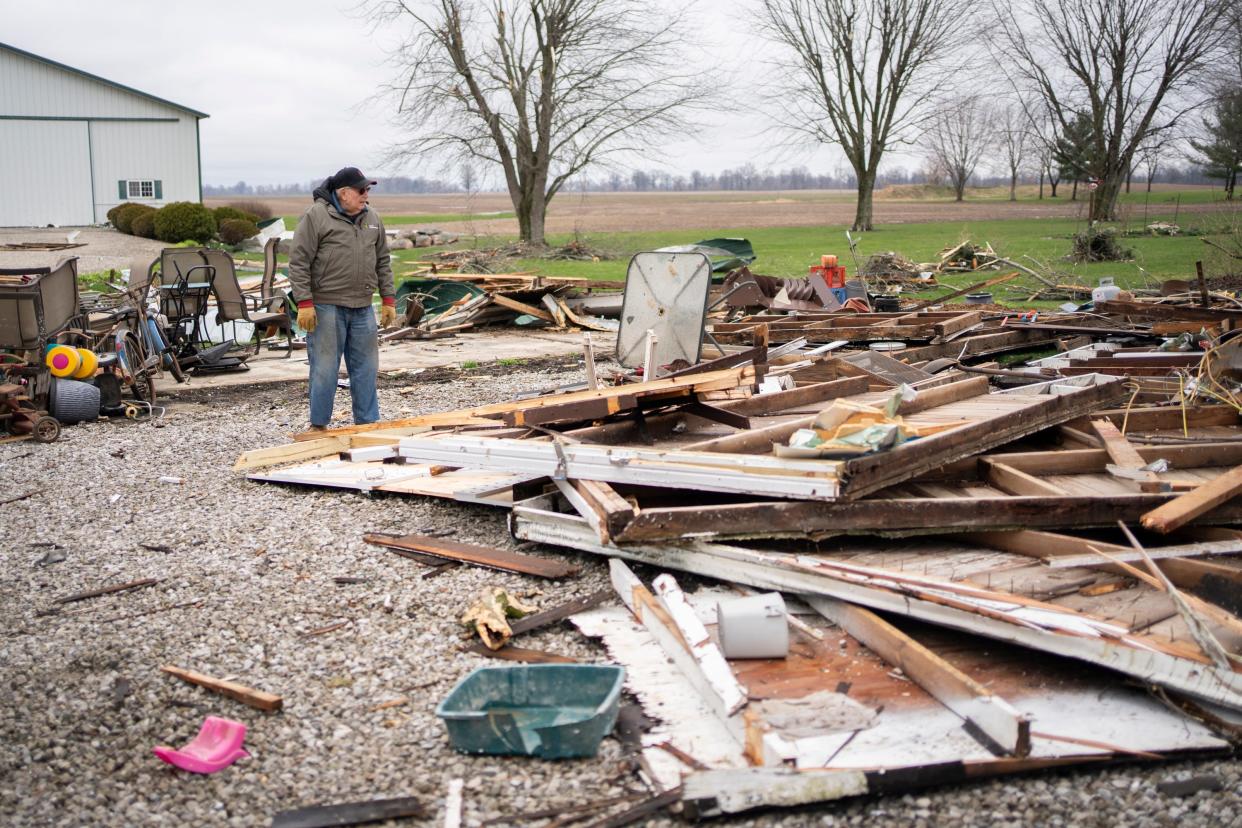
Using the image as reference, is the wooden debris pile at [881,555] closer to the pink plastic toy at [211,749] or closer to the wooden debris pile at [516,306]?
the pink plastic toy at [211,749]

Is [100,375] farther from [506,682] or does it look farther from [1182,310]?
[1182,310]

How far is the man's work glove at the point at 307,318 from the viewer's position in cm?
752

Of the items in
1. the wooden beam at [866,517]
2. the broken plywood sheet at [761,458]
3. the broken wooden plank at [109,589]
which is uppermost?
the broken plywood sheet at [761,458]

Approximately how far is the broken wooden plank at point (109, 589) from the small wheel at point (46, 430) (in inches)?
146

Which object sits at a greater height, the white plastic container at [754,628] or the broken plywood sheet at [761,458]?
the broken plywood sheet at [761,458]

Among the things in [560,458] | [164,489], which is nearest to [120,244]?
[164,489]

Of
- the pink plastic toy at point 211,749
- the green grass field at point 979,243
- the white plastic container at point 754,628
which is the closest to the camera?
the pink plastic toy at point 211,749

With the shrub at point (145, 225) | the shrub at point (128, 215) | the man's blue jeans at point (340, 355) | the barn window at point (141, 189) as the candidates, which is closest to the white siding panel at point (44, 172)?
the barn window at point (141, 189)

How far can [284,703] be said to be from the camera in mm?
3920

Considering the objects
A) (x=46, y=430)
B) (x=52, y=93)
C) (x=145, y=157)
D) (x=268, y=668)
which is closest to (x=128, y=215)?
(x=145, y=157)

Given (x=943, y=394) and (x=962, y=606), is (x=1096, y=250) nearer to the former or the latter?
(x=943, y=394)

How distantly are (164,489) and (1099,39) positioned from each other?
41.0 meters

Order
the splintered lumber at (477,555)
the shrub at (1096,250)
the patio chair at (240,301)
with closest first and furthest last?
the splintered lumber at (477,555) → the patio chair at (240,301) → the shrub at (1096,250)

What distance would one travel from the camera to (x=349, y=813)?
3.20m
